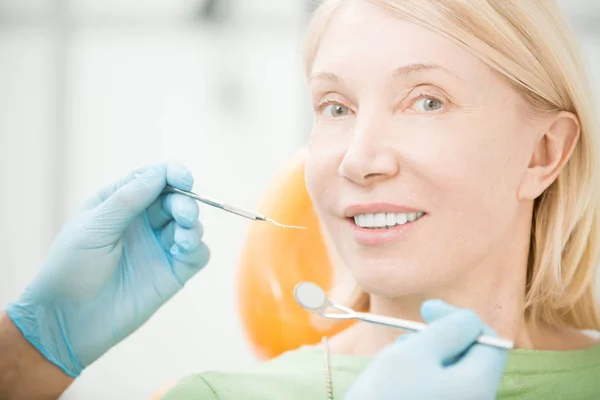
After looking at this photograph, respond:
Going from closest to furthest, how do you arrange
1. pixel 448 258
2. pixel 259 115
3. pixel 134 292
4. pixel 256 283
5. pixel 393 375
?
pixel 393 375, pixel 448 258, pixel 134 292, pixel 256 283, pixel 259 115

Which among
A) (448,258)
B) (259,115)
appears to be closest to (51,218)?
(259,115)

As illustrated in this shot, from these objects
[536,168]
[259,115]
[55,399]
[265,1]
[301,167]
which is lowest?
[55,399]

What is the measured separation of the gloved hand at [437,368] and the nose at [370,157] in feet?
0.94

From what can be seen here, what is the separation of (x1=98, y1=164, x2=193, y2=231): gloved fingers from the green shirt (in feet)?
1.19

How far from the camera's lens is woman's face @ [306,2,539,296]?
116 centimetres

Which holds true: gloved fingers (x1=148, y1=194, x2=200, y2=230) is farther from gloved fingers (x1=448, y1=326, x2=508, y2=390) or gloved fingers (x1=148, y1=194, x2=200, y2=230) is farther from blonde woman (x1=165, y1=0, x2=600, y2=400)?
gloved fingers (x1=448, y1=326, x2=508, y2=390)

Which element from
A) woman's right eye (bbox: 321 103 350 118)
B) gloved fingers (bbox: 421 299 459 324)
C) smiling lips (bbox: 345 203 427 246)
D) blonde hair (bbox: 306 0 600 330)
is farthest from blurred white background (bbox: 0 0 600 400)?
gloved fingers (bbox: 421 299 459 324)

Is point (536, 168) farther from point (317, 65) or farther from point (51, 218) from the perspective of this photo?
point (51, 218)

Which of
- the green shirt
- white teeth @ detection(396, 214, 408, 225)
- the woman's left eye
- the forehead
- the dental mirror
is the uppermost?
the forehead

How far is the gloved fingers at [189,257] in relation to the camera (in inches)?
57.4

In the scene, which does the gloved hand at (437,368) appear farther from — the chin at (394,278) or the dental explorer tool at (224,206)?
the dental explorer tool at (224,206)

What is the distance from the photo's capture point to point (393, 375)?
92 cm

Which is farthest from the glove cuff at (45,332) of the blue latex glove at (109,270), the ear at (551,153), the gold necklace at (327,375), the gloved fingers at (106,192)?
the ear at (551,153)

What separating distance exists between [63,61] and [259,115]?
85 cm
